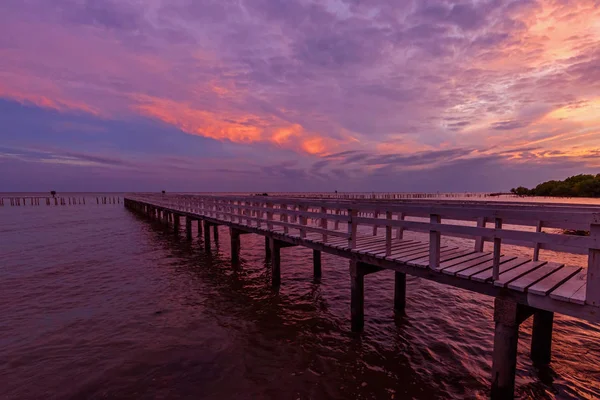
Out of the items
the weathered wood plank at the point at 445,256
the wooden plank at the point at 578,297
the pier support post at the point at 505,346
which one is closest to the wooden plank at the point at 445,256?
the weathered wood plank at the point at 445,256

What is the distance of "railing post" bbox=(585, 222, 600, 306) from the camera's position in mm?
3498

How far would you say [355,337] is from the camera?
261 inches

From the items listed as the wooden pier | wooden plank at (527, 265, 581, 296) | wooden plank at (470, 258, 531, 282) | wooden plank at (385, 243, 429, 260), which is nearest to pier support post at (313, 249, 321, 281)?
the wooden pier

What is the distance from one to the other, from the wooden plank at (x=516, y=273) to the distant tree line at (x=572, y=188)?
67.4 m

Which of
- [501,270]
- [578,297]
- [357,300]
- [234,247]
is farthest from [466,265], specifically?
[234,247]

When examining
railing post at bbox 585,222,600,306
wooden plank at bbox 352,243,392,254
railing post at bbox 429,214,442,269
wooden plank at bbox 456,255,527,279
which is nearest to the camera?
railing post at bbox 585,222,600,306

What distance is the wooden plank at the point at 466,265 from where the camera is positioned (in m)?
5.07

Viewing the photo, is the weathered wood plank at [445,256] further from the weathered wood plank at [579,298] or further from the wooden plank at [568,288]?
the weathered wood plank at [579,298]

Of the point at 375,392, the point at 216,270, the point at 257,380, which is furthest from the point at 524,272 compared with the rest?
the point at 216,270

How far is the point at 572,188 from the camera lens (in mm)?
57938

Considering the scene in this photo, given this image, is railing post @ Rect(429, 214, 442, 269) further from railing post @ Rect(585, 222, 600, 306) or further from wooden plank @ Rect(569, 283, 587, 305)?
railing post @ Rect(585, 222, 600, 306)

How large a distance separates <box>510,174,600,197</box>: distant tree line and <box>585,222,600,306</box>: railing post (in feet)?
227

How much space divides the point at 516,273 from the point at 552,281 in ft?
1.53

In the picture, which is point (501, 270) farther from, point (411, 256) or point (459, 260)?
point (411, 256)
